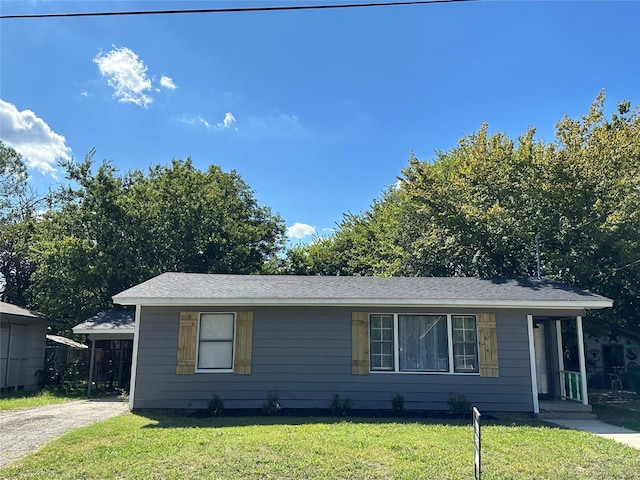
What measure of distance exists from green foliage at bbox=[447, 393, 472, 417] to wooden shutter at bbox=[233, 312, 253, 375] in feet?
13.6

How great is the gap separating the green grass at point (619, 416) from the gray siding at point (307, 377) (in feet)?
5.16

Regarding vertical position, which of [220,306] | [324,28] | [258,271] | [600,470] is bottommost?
[600,470]

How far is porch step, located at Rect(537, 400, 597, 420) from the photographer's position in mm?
9672

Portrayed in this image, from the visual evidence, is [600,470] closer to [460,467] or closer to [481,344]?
[460,467]

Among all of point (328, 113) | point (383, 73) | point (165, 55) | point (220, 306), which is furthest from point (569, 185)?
point (165, 55)

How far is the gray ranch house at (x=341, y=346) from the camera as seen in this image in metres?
9.70

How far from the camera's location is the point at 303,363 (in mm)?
9898

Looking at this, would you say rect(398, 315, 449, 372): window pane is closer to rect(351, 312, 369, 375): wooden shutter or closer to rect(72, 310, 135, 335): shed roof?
rect(351, 312, 369, 375): wooden shutter

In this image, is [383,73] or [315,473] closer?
[315,473]

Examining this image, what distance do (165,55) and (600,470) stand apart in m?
10.6

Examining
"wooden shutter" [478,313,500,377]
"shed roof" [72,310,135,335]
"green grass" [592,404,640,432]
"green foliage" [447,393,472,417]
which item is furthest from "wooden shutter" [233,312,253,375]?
"green grass" [592,404,640,432]

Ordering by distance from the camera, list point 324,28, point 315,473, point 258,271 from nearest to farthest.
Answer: point 315,473, point 324,28, point 258,271

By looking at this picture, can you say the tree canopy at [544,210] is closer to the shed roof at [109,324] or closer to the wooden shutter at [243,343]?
the wooden shutter at [243,343]

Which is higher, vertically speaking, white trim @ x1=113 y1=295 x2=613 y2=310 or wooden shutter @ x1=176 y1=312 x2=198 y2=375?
white trim @ x1=113 y1=295 x2=613 y2=310
